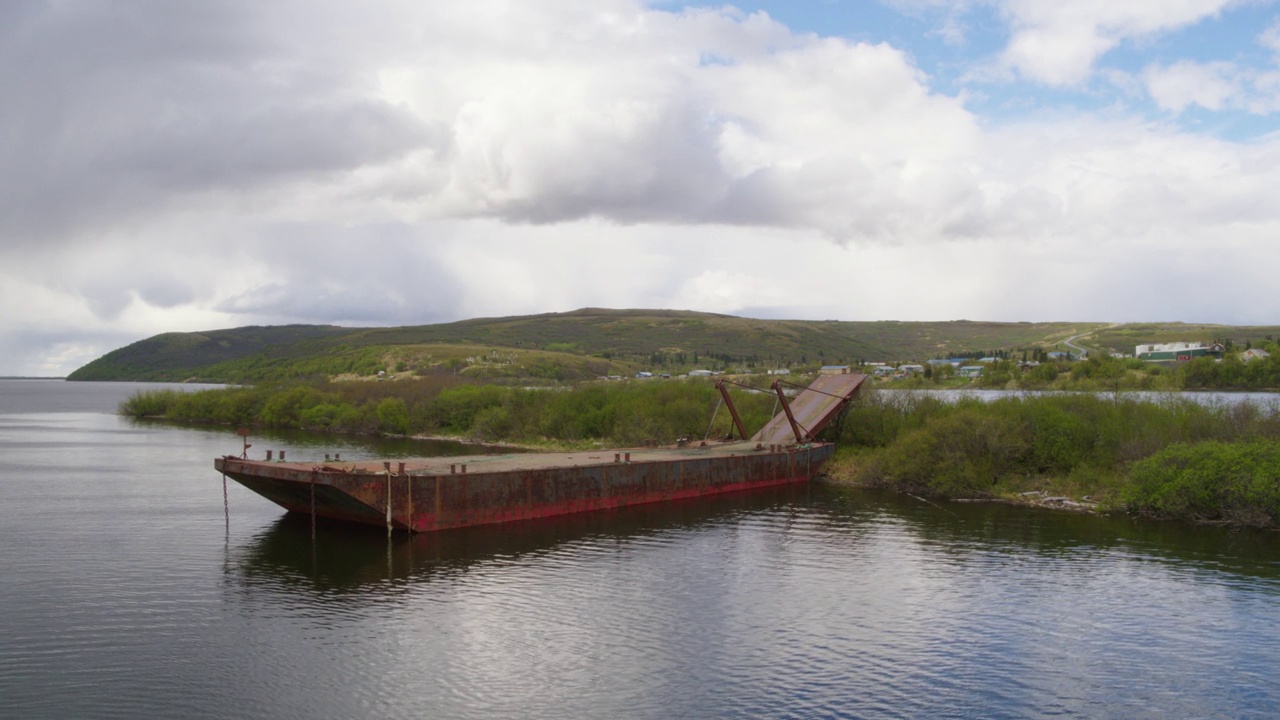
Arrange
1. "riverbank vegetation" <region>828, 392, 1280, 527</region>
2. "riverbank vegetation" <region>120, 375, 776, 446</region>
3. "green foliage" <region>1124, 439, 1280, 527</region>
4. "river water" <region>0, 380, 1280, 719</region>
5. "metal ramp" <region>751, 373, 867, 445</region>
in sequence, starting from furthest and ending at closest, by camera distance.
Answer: "riverbank vegetation" <region>120, 375, 776, 446</region>, "metal ramp" <region>751, 373, 867, 445</region>, "riverbank vegetation" <region>828, 392, 1280, 527</region>, "green foliage" <region>1124, 439, 1280, 527</region>, "river water" <region>0, 380, 1280, 719</region>

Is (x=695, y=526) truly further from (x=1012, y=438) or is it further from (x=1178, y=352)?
(x=1178, y=352)

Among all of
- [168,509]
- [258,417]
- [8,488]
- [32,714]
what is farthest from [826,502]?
[258,417]

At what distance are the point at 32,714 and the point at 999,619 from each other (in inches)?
744

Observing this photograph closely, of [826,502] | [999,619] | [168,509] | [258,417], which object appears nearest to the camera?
[999,619]

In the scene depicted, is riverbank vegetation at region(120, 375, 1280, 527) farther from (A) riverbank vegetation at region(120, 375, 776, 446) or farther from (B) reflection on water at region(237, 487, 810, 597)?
(B) reflection on water at region(237, 487, 810, 597)

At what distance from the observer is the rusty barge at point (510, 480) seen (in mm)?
29141

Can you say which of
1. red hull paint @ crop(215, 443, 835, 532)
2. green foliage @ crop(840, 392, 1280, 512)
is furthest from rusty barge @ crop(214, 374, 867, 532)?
green foliage @ crop(840, 392, 1280, 512)

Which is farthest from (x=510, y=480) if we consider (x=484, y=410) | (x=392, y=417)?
(x=392, y=417)

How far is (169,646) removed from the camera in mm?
18438

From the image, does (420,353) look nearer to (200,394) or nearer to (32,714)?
(200,394)

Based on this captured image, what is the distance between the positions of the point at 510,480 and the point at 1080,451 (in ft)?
85.2

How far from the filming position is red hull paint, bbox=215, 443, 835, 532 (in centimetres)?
2892

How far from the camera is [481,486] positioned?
31.4 meters

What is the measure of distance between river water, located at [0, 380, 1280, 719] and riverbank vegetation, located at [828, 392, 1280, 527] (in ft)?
6.36
